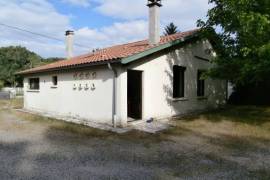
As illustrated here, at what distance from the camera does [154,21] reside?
40.3 ft

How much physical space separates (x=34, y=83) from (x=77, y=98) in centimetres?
640

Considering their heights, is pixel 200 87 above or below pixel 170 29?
below

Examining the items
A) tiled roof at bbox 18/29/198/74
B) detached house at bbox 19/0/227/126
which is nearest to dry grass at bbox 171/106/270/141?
detached house at bbox 19/0/227/126

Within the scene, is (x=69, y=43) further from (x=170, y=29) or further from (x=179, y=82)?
(x=170, y=29)

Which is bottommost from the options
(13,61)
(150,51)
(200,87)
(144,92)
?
(144,92)

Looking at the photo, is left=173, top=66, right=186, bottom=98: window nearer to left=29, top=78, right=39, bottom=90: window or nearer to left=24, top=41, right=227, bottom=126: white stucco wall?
left=24, top=41, right=227, bottom=126: white stucco wall

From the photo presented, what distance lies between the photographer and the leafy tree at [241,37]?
9195 mm

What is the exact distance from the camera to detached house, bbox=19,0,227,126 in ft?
35.6

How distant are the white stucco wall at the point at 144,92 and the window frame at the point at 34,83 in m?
0.95

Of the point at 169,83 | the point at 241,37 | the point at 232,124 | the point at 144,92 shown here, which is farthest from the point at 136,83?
the point at 241,37

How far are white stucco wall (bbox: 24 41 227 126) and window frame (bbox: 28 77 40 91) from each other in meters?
0.95

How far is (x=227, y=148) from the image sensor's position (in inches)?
312

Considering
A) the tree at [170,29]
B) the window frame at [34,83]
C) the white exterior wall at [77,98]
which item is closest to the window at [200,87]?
the white exterior wall at [77,98]

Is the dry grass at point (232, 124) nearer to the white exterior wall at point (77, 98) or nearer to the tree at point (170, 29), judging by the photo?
the white exterior wall at point (77, 98)
